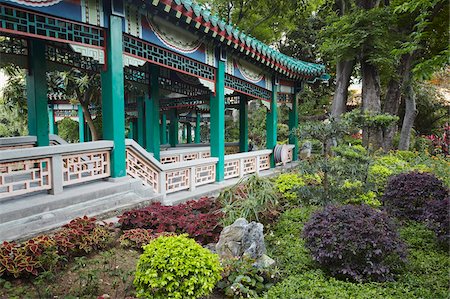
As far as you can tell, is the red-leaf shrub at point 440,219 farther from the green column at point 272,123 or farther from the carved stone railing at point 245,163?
the green column at point 272,123

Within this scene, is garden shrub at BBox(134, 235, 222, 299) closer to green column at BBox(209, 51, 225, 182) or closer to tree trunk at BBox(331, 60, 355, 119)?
green column at BBox(209, 51, 225, 182)

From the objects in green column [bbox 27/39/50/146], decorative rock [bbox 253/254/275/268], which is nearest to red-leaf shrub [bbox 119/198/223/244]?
decorative rock [bbox 253/254/275/268]

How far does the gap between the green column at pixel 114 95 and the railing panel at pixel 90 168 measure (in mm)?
123

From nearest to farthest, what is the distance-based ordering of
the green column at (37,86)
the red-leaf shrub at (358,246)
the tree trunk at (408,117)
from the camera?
1. the red-leaf shrub at (358,246)
2. the green column at (37,86)
3. the tree trunk at (408,117)

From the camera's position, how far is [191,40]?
22.8ft

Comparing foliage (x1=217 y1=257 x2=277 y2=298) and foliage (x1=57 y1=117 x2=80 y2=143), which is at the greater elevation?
foliage (x1=57 y1=117 x2=80 y2=143)

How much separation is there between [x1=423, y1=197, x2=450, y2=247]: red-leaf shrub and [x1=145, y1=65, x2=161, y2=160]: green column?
6.56 m

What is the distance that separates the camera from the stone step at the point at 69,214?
370 centimetres

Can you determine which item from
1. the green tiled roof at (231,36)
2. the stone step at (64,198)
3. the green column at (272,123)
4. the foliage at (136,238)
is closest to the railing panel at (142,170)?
the stone step at (64,198)

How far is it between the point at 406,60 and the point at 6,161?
1352 centimetres

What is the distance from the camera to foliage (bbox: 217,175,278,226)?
16.6 ft

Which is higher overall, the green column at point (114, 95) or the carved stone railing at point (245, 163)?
the green column at point (114, 95)

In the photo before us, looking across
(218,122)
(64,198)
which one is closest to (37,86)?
(64,198)

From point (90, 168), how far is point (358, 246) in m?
3.98
